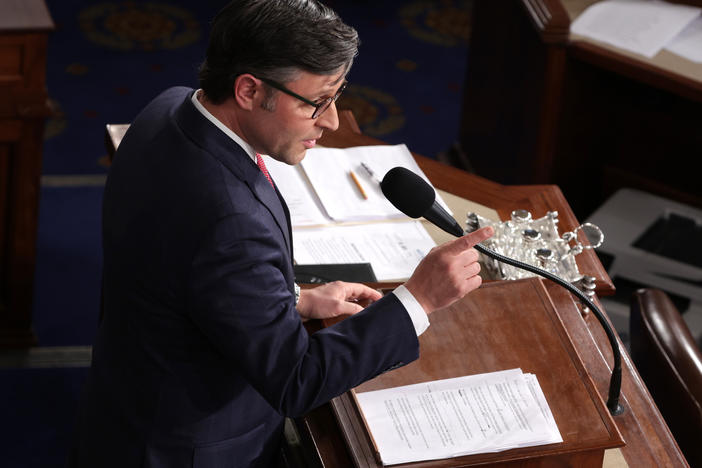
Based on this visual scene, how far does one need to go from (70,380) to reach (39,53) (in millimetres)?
952

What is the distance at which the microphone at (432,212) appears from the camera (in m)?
1.57

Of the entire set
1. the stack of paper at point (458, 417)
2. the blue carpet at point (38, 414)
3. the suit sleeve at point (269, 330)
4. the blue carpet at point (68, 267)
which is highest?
the suit sleeve at point (269, 330)

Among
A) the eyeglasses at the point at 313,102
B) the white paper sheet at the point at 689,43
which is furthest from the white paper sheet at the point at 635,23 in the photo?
the eyeglasses at the point at 313,102

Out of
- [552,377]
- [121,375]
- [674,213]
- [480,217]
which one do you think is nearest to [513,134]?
[674,213]

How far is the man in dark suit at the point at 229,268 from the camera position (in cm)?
137

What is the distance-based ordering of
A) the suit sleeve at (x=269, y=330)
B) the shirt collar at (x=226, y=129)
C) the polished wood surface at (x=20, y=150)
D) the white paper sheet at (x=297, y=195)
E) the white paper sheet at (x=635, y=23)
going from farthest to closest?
the white paper sheet at (x=635, y=23) < the polished wood surface at (x=20, y=150) < the white paper sheet at (x=297, y=195) < the shirt collar at (x=226, y=129) < the suit sleeve at (x=269, y=330)

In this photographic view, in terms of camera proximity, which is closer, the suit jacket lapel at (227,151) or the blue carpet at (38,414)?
the suit jacket lapel at (227,151)

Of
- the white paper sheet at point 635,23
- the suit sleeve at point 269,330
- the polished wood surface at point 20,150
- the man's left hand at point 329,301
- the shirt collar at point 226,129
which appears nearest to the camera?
the suit sleeve at point 269,330

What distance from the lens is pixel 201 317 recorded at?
1383 mm

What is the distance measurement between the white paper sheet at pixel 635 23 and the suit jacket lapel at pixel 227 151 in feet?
6.35

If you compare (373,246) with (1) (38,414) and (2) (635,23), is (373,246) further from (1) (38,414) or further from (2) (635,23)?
(2) (635,23)

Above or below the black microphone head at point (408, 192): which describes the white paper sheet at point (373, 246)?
below

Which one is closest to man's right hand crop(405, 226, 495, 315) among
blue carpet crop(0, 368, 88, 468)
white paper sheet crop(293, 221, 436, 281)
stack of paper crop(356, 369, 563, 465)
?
stack of paper crop(356, 369, 563, 465)

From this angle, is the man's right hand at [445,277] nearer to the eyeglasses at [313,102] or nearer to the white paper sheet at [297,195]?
the eyeglasses at [313,102]
